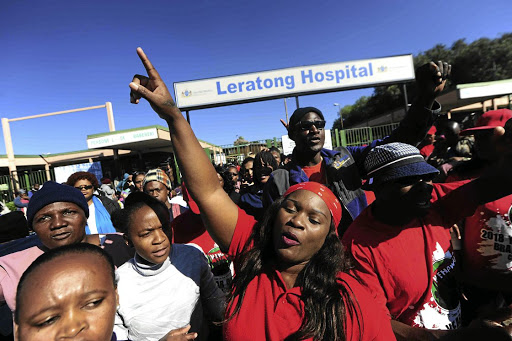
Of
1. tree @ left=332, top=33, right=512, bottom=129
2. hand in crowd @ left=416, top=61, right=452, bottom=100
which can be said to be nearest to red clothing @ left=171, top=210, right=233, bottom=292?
hand in crowd @ left=416, top=61, right=452, bottom=100

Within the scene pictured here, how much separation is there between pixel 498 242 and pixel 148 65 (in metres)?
2.40

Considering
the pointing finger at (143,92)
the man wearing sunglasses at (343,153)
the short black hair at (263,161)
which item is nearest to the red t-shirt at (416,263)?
the man wearing sunglasses at (343,153)

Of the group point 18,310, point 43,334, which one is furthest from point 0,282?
point 43,334

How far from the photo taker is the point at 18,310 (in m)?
0.97

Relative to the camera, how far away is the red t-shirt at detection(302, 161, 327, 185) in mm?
2447

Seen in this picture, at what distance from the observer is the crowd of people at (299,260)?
109 centimetres

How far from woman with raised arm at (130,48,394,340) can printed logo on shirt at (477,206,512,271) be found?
106cm

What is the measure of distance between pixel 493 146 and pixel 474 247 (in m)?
0.81

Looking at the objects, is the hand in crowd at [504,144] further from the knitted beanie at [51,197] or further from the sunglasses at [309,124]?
the knitted beanie at [51,197]

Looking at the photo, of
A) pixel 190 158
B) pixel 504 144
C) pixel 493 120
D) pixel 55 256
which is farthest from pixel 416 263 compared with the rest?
pixel 55 256

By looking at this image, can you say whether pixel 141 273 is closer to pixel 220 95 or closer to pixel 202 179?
pixel 202 179

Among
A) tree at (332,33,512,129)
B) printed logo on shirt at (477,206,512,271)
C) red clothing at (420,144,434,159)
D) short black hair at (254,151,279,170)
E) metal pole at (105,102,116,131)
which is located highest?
tree at (332,33,512,129)

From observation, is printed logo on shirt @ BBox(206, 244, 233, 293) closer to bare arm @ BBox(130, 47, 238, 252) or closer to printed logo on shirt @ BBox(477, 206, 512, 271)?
bare arm @ BBox(130, 47, 238, 252)

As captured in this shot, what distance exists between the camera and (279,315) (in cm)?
115
